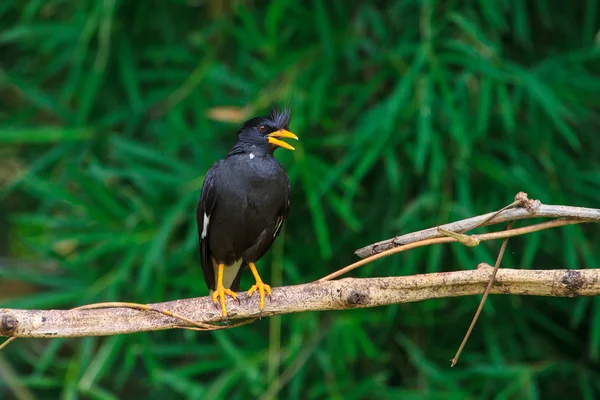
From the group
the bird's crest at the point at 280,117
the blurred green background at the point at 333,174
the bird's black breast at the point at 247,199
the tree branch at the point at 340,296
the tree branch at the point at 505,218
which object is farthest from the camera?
the blurred green background at the point at 333,174

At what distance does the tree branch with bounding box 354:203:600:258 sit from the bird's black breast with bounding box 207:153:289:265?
0.99m

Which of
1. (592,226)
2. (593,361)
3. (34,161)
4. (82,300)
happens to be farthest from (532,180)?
(34,161)

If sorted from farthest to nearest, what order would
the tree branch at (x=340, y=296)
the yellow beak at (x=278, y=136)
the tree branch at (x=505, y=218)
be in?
1. the yellow beak at (x=278, y=136)
2. the tree branch at (x=340, y=296)
3. the tree branch at (x=505, y=218)

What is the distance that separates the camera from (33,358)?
4715mm

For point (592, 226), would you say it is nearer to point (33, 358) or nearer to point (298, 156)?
point (298, 156)

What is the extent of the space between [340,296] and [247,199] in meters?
0.99

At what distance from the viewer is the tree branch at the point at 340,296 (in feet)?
6.97

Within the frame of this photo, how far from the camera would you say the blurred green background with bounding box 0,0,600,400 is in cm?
401

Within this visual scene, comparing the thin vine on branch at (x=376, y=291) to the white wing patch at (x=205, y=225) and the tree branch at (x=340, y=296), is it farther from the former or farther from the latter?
the white wing patch at (x=205, y=225)

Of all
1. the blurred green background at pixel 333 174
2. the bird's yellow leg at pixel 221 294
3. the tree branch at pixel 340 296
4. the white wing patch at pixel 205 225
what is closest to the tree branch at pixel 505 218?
the tree branch at pixel 340 296

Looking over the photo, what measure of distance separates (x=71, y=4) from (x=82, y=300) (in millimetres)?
1802

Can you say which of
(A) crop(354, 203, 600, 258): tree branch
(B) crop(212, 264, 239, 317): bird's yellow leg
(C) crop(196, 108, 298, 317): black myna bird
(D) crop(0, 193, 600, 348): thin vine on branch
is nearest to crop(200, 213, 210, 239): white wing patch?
(C) crop(196, 108, 298, 317): black myna bird

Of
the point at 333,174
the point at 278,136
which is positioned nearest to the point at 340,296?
the point at 278,136

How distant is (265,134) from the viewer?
3314 millimetres
